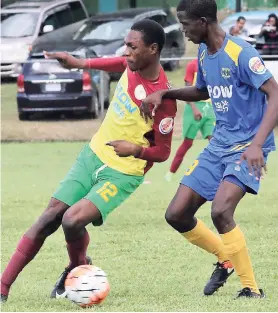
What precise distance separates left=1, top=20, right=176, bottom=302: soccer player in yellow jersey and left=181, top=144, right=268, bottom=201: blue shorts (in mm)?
260

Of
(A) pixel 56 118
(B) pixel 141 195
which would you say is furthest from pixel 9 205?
(A) pixel 56 118

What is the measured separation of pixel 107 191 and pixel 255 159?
1.23 metres

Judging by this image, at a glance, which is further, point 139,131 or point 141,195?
point 141,195

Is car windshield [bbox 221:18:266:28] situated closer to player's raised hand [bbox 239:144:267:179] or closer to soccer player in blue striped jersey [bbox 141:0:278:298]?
soccer player in blue striped jersey [bbox 141:0:278:298]

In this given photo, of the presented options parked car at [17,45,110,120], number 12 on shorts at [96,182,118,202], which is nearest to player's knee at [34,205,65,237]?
number 12 on shorts at [96,182,118,202]

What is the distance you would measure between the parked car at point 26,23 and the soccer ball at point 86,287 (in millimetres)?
18663

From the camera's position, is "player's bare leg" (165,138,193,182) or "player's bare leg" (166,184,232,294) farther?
"player's bare leg" (165,138,193,182)

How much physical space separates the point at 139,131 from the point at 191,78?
6.86 metres

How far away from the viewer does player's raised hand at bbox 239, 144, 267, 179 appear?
6672mm

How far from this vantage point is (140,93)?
7.46 m

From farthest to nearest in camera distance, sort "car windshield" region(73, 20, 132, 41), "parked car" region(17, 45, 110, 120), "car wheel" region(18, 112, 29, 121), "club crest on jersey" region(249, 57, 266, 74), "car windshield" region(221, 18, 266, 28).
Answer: "car windshield" region(221, 18, 266, 28) → "car windshield" region(73, 20, 132, 41) → "car wheel" region(18, 112, 29, 121) → "parked car" region(17, 45, 110, 120) → "club crest on jersey" region(249, 57, 266, 74)

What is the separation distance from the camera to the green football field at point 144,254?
7.31 metres

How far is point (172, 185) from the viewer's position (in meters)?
14.8

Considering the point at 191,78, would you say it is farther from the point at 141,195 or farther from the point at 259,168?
the point at 259,168
